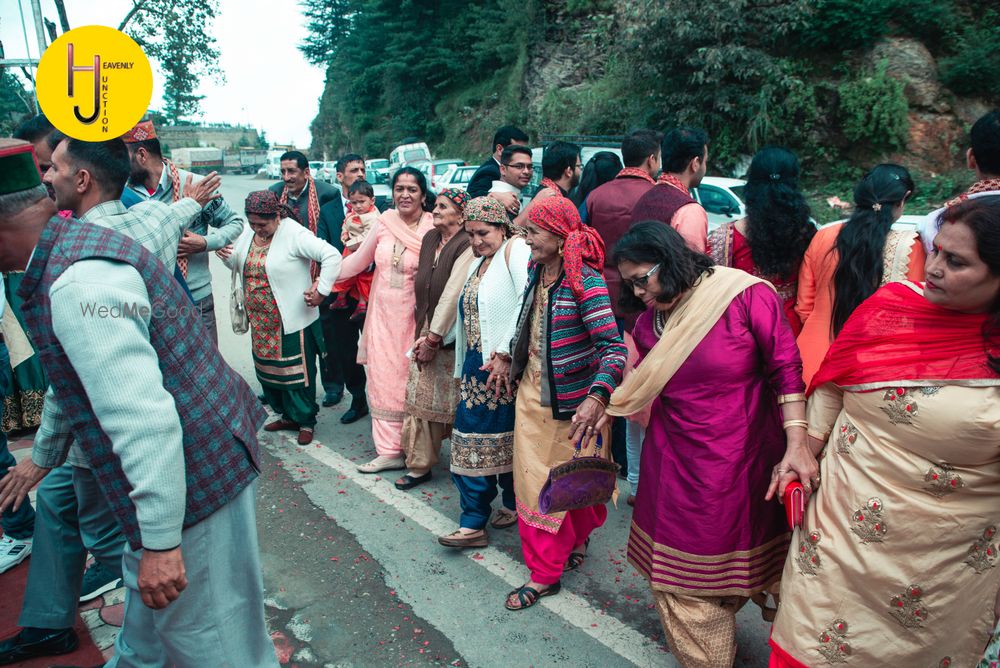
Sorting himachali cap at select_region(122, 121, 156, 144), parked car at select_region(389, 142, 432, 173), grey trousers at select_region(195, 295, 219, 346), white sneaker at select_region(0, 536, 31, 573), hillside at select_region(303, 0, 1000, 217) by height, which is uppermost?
hillside at select_region(303, 0, 1000, 217)

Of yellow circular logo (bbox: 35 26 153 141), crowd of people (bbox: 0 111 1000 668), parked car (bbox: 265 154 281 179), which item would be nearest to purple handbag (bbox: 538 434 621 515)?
crowd of people (bbox: 0 111 1000 668)

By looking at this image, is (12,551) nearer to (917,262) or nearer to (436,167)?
(917,262)

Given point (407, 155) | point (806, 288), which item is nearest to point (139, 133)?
point (806, 288)

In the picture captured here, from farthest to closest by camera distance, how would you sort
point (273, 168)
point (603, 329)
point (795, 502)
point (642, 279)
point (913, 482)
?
point (273, 168)
point (603, 329)
point (642, 279)
point (795, 502)
point (913, 482)

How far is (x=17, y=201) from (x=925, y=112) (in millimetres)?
16585

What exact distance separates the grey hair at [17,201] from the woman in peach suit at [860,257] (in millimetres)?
2886

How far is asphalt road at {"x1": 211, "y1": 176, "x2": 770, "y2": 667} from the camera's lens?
9.46 feet

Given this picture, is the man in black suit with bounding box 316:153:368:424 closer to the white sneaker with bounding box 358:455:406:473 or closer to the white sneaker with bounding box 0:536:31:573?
the white sneaker with bounding box 358:455:406:473

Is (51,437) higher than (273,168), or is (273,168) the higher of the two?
(273,168)

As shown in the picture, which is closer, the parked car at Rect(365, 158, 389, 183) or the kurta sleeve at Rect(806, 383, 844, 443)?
the kurta sleeve at Rect(806, 383, 844, 443)

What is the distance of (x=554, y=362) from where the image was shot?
10.5ft

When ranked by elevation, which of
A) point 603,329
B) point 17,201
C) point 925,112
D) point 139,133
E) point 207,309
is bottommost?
point 207,309

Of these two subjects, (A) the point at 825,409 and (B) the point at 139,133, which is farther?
(B) the point at 139,133

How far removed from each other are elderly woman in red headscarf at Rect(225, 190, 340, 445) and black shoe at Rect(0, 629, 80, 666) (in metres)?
2.37
